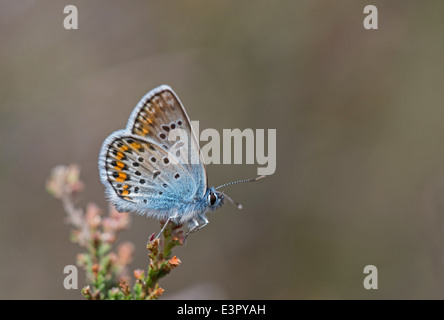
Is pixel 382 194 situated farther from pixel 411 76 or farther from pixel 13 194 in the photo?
pixel 13 194

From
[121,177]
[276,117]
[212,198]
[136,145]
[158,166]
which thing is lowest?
[212,198]

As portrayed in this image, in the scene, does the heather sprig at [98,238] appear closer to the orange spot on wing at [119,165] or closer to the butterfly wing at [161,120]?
the orange spot on wing at [119,165]

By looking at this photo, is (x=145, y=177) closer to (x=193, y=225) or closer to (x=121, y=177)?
(x=121, y=177)

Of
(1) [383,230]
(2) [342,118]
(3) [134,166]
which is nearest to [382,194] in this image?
(1) [383,230]

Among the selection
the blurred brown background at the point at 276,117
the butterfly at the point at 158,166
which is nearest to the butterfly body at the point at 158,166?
the butterfly at the point at 158,166

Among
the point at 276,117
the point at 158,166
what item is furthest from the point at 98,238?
the point at 276,117
